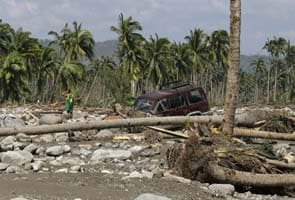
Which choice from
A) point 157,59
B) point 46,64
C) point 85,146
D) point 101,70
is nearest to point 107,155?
point 85,146

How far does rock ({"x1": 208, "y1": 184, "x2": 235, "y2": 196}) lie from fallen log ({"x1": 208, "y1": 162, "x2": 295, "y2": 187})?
1.33 feet

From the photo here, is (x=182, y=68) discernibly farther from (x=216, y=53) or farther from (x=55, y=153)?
(x=55, y=153)

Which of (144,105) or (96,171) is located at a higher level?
(144,105)

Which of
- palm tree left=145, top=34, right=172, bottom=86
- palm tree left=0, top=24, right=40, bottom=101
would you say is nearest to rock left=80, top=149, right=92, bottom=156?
palm tree left=0, top=24, right=40, bottom=101

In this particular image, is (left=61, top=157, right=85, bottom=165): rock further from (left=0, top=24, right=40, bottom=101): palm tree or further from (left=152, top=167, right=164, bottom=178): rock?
(left=0, top=24, right=40, bottom=101): palm tree

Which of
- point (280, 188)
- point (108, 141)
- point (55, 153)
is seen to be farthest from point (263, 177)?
point (108, 141)

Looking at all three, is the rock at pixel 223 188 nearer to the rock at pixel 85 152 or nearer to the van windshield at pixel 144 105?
the rock at pixel 85 152

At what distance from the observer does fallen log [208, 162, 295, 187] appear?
12102 mm

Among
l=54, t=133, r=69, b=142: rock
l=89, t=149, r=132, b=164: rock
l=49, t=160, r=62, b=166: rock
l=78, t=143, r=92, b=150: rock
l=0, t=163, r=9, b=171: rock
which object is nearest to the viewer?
l=0, t=163, r=9, b=171: rock

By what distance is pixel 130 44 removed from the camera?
2643 inches

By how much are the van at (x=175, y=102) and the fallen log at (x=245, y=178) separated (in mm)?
9610

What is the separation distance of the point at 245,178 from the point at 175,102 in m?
10.3

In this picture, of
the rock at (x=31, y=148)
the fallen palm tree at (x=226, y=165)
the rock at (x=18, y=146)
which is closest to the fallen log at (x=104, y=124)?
the rock at (x=18, y=146)

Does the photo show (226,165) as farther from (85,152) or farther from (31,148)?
(31,148)
